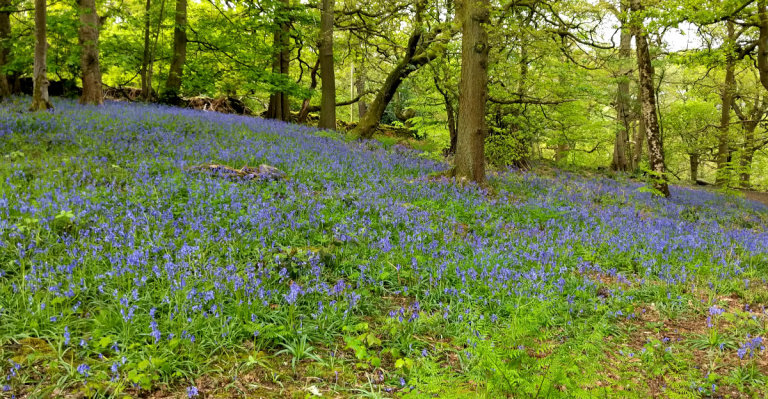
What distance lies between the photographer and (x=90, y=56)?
536 inches

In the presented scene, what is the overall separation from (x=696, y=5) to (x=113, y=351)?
14.6 metres

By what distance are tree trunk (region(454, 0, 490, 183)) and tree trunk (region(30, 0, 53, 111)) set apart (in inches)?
425

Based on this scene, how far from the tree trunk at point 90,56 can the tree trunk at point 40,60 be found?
80.3 inches

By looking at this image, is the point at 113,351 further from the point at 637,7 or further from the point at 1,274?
the point at 637,7

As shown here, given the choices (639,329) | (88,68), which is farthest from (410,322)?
(88,68)

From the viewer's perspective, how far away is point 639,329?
175 inches

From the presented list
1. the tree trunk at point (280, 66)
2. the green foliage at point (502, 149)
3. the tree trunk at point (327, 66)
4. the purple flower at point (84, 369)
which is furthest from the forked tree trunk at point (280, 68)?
A: the purple flower at point (84, 369)

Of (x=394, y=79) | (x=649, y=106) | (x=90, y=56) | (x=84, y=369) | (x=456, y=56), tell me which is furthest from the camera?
(x=394, y=79)

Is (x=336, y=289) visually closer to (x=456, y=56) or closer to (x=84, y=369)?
(x=84, y=369)

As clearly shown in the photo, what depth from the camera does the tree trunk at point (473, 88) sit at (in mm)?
9492

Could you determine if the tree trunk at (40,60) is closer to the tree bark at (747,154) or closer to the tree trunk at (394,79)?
the tree trunk at (394,79)

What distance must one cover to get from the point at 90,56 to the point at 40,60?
9.41ft

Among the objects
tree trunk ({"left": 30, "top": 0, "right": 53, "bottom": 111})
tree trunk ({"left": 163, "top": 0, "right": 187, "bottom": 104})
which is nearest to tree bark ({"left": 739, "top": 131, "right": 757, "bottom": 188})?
tree trunk ({"left": 30, "top": 0, "right": 53, "bottom": 111})

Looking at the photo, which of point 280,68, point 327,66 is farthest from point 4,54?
point 327,66
